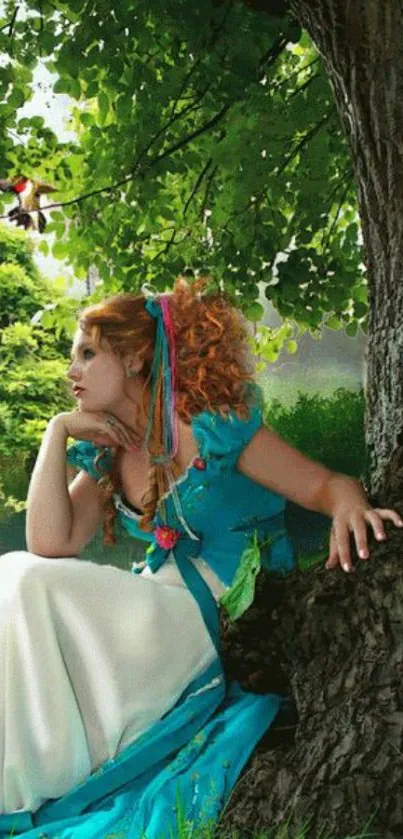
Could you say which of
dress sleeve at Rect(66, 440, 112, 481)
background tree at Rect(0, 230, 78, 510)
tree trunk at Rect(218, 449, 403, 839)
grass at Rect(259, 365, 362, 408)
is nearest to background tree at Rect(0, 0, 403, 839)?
tree trunk at Rect(218, 449, 403, 839)

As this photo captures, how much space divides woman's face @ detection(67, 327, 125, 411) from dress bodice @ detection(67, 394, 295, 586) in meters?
0.18

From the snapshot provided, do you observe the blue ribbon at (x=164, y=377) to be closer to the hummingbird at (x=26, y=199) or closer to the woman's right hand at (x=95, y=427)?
the woman's right hand at (x=95, y=427)

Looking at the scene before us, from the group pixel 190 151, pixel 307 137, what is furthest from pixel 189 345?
pixel 307 137

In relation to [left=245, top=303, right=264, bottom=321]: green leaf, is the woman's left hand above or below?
below

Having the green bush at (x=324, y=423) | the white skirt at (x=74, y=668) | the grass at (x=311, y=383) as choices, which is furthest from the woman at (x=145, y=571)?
the grass at (x=311, y=383)

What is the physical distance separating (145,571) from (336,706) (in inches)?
25.1

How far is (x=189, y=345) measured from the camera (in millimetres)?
2484

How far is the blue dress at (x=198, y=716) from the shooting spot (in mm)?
2133

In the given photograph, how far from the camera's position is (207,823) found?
2064 millimetres

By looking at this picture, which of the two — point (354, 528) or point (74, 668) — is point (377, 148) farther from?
point (74, 668)

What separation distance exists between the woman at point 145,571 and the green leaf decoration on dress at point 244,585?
0.10m

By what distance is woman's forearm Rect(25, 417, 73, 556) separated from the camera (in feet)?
8.07

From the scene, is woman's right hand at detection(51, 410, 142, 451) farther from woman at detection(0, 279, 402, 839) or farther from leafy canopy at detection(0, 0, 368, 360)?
leafy canopy at detection(0, 0, 368, 360)

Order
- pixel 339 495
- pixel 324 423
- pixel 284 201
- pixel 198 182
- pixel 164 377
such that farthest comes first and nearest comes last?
pixel 324 423, pixel 284 201, pixel 198 182, pixel 164 377, pixel 339 495
